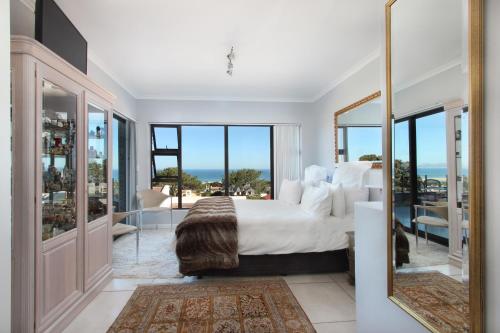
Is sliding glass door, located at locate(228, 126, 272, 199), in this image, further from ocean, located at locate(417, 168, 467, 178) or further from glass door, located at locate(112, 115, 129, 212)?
ocean, located at locate(417, 168, 467, 178)

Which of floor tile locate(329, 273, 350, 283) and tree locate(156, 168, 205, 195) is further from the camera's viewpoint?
tree locate(156, 168, 205, 195)

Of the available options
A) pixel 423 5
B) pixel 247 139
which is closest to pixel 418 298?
pixel 423 5

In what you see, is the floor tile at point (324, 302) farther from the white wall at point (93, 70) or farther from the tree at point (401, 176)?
the white wall at point (93, 70)

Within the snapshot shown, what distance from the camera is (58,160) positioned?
219 cm

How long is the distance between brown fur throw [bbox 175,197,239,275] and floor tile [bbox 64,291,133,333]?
2.03ft

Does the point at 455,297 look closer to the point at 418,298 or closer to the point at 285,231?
the point at 418,298

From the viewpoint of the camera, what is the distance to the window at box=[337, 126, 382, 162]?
11.1 feet

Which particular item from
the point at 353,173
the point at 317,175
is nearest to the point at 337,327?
the point at 353,173

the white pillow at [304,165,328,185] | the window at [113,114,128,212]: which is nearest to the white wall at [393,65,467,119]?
the white pillow at [304,165,328,185]

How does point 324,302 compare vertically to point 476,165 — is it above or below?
below

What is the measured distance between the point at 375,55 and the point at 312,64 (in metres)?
0.82

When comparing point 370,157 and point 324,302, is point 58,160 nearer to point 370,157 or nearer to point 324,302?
point 324,302

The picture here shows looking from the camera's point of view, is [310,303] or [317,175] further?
[317,175]

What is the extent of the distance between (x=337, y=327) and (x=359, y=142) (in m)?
2.42
